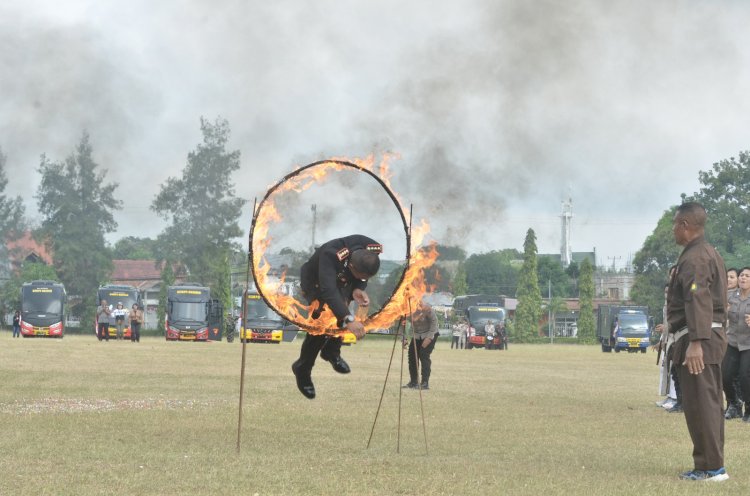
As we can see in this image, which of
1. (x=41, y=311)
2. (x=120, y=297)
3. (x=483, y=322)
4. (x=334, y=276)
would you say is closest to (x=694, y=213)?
(x=334, y=276)

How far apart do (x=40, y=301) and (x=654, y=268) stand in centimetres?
5945

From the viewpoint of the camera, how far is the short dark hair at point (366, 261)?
12219mm

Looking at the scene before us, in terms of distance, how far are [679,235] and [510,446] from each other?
3600mm

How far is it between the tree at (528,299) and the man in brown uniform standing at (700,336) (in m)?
91.0

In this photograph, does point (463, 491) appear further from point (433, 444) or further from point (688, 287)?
point (433, 444)

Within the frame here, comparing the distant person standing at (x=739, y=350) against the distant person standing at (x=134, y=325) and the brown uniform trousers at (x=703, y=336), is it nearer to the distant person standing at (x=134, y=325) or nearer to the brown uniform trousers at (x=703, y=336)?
the brown uniform trousers at (x=703, y=336)

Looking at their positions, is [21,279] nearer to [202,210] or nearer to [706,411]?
[202,210]

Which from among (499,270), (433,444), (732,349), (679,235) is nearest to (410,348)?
(732,349)

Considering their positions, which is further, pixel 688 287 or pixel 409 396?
pixel 409 396

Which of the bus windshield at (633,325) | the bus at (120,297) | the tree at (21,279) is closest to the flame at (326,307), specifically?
the bus windshield at (633,325)

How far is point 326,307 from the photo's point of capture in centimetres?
1286

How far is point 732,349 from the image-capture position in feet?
57.5

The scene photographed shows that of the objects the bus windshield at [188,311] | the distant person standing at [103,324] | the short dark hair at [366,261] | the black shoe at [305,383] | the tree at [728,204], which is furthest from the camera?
the tree at [728,204]

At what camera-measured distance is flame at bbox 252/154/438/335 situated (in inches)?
506
